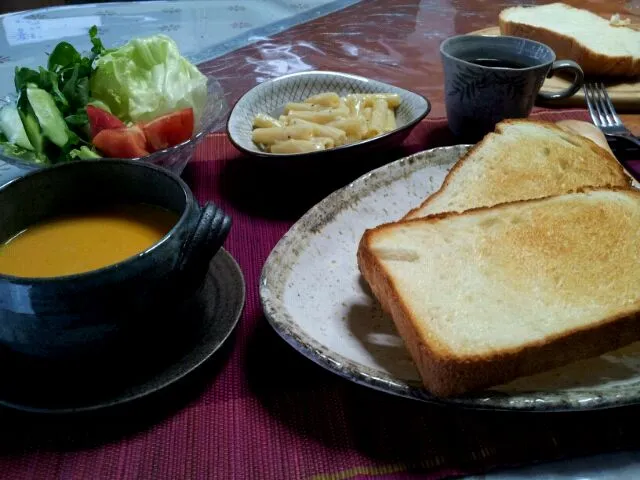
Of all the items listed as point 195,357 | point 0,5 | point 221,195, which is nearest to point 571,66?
point 221,195

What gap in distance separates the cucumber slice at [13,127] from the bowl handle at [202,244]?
760 millimetres

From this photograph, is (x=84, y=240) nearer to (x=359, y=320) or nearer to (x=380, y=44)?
(x=359, y=320)

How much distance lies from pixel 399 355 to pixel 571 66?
118 centimetres

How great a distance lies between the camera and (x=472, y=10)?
9.10ft

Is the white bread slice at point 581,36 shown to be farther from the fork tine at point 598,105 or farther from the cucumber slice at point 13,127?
the cucumber slice at point 13,127

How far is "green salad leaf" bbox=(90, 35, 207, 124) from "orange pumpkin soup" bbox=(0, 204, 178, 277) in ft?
2.11

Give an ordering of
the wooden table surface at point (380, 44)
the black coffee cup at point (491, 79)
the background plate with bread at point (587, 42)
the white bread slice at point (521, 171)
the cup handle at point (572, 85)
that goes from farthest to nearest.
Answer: the wooden table surface at point (380, 44), the background plate with bread at point (587, 42), the cup handle at point (572, 85), the black coffee cup at point (491, 79), the white bread slice at point (521, 171)

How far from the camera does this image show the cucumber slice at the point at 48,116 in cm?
134

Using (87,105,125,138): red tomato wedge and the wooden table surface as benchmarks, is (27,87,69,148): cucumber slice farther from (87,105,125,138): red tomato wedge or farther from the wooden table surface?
the wooden table surface

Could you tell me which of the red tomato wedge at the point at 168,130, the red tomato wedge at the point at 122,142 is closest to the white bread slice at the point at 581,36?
the red tomato wedge at the point at 168,130

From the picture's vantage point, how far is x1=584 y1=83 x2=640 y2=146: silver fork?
1512mm

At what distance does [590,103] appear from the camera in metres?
1.68

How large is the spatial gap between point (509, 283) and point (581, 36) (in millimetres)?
1716

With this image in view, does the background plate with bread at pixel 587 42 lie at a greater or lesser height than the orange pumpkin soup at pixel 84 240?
greater
